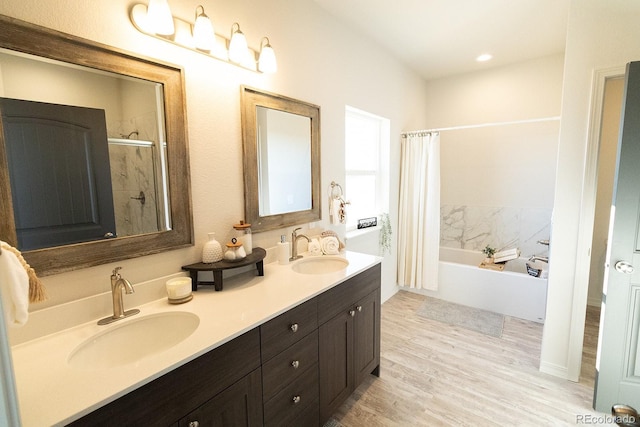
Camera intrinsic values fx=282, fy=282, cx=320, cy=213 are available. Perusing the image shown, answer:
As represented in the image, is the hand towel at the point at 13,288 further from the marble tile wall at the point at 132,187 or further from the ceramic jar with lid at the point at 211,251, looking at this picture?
the ceramic jar with lid at the point at 211,251

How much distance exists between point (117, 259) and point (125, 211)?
210mm

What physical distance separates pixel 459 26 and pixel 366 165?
1.48 metres

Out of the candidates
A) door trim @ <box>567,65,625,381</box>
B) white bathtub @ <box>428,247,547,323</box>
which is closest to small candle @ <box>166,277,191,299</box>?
door trim @ <box>567,65,625,381</box>

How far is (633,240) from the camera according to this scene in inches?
63.7

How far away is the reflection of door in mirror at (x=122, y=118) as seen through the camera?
3.29 ft

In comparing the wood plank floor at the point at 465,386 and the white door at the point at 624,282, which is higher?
the white door at the point at 624,282

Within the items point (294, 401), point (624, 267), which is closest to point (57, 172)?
point (294, 401)

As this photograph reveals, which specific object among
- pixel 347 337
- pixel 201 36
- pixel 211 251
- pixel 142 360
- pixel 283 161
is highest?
pixel 201 36

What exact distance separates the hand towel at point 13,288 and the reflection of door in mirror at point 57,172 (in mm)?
435

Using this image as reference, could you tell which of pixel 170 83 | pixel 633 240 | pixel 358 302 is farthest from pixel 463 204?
pixel 170 83

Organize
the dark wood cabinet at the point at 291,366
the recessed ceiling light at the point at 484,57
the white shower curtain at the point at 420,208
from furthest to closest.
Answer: the white shower curtain at the point at 420,208 < the recessed ceiling light at the point at 484,57 < the dark wood cabinet at the point at 291,366

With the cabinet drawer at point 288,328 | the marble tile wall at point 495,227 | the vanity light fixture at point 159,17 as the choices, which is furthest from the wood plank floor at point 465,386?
the vanity light fixture at point 159,17

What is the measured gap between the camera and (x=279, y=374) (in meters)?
1.27

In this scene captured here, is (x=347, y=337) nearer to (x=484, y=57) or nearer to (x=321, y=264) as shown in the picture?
(x=321, y=264)
